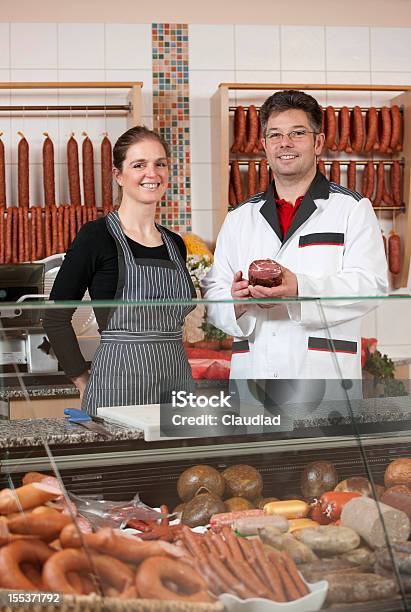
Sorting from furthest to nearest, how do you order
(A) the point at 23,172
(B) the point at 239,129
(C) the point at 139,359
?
(B) the point at 239,129 < (A) the point at 23,172 < (C) the point at 139,359

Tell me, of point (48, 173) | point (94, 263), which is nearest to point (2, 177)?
point (48, 173)

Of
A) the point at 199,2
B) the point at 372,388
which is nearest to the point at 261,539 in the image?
the point at 372,388

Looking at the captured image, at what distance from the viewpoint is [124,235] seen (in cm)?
254

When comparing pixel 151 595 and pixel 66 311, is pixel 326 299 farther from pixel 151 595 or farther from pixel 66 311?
pixel 151 595

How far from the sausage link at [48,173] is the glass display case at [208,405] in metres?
3.89

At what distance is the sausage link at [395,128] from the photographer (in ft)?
18.7

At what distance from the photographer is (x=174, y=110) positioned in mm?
5766

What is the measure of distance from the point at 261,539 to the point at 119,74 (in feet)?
15.4

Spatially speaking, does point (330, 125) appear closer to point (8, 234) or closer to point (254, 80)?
point (254, 80)

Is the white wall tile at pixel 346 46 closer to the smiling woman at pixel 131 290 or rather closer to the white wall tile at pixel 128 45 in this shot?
the white wall tile at pixel 128 45

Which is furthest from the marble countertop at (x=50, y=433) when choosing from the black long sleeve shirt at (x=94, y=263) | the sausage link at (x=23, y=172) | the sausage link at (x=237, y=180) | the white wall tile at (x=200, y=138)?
the white wall tile at (x=200, y=138)

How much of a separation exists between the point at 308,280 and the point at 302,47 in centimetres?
432

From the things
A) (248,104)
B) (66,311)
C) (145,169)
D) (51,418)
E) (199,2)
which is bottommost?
(51,418)

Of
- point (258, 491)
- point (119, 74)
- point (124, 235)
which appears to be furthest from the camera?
point (119, 74)
